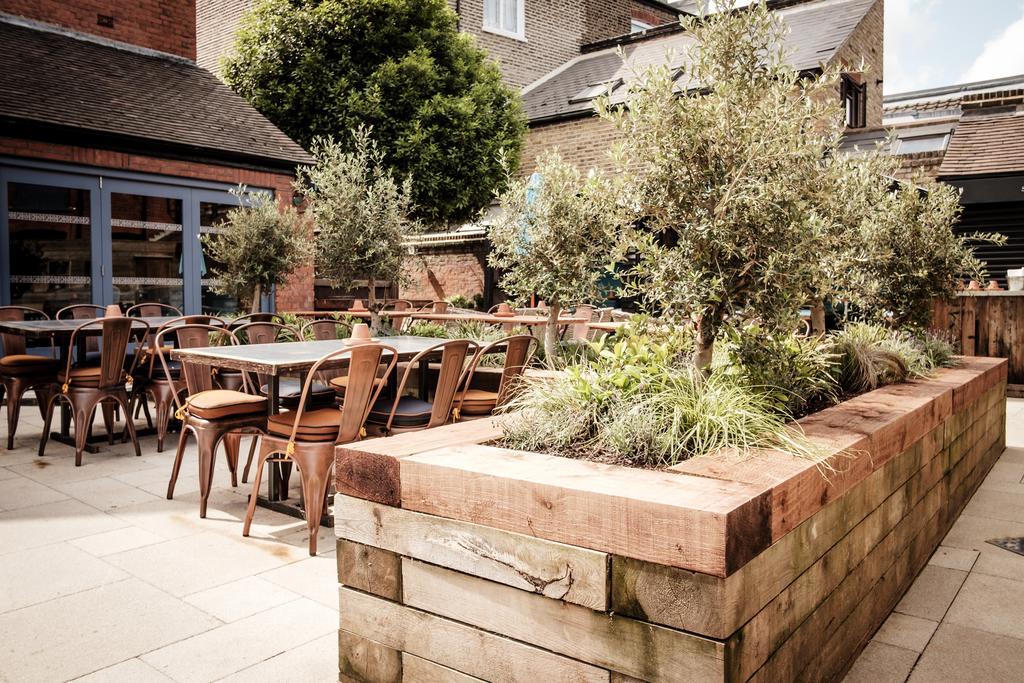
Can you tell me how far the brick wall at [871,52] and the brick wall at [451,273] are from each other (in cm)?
877

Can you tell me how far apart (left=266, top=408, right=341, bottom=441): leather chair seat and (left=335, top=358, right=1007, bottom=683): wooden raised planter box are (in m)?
1.30

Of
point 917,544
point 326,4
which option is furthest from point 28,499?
point 326,4

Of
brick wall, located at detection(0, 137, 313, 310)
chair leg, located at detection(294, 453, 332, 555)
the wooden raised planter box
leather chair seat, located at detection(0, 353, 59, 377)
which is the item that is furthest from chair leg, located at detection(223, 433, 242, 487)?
brick wall, located at detection(0, 137, 313, 310)

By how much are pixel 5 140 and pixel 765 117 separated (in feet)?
30.9

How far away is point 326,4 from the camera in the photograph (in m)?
13.0

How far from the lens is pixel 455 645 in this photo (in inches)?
83.0

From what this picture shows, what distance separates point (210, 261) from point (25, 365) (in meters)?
5.42

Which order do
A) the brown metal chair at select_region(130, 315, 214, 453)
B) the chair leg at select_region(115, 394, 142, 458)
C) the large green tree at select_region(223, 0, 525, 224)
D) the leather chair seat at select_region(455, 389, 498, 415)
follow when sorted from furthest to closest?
the large green tree at select_region(223, 0, 525, 224) → the brown metal chair at select_region(130, 315, 214, 453) → the chair leg at select_region(115, 394, 142, 458) → the leather chair seat at select_region(455, 389, 498, 415)

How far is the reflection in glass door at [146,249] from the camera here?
10086mm

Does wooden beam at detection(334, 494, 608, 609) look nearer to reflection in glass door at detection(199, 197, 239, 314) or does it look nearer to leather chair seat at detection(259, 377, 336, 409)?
leather chair seat at detection(259, 377, 336, 409)

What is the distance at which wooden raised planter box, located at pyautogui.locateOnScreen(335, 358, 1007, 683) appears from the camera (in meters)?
1.75

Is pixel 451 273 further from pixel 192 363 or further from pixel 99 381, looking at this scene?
pixel 192 363

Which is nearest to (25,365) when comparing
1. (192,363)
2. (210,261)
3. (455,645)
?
(192,363)

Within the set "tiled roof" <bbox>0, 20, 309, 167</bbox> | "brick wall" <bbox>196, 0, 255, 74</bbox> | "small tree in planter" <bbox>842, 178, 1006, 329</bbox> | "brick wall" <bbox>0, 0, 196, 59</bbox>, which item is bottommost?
"small tree in planter" <bbox>842, 178, 1006, 329</bbox>
